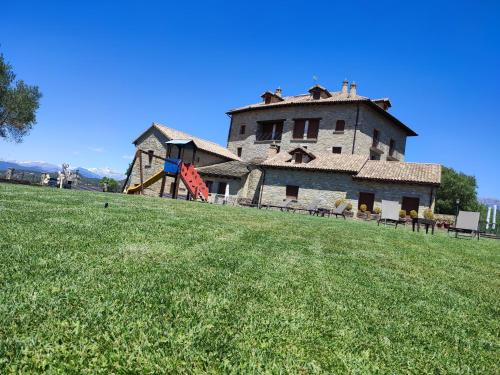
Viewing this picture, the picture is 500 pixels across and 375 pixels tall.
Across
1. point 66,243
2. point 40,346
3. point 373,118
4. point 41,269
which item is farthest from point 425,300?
point 373,118

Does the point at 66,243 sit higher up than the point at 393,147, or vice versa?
the point at 393,147

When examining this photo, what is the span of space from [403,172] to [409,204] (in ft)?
7.50

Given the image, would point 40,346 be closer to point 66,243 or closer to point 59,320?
point 59,320

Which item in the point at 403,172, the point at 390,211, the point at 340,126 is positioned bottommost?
the point at 390,211

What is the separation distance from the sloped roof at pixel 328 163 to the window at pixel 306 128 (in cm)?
476

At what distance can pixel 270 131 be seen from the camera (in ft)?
116

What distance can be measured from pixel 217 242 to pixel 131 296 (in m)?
2.67

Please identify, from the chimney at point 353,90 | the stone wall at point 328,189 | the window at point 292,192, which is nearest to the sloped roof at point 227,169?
the stone wall at point 328,189

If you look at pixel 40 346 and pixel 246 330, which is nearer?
pixel 40 346

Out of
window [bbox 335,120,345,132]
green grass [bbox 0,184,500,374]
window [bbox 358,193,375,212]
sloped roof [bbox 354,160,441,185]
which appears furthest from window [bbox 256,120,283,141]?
green grass [bbox 0,184,500,374]

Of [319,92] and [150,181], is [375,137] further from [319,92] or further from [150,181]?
[150,181]

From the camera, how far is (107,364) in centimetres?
168

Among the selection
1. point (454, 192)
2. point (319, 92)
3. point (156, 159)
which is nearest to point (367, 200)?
point (319, 92)

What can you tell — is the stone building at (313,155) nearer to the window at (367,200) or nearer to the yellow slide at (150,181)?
the window at (367,200)
